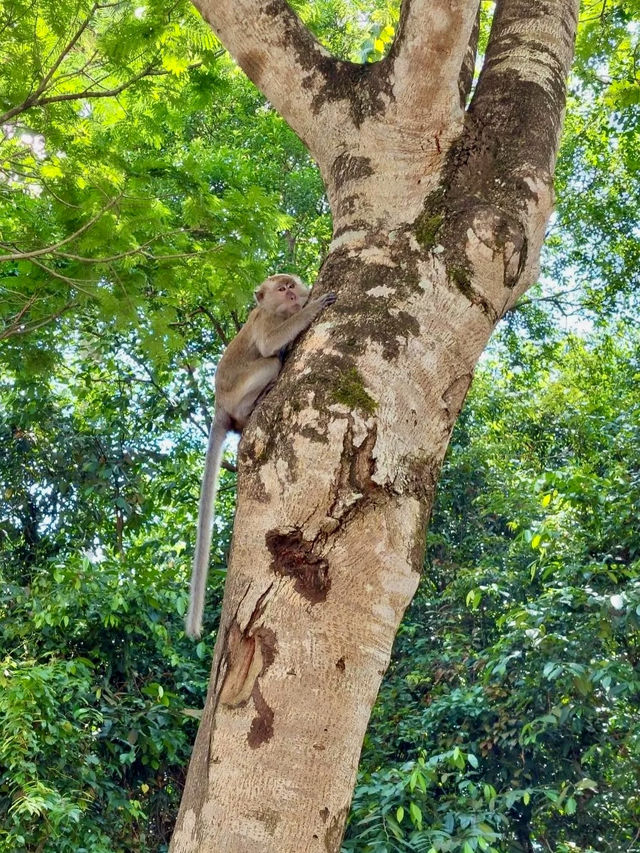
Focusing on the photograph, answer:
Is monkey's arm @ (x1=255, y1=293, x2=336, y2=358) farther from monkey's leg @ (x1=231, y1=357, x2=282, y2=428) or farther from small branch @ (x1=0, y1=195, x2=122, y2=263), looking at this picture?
small branch @ (x1=0, y1=195, x2=122, y2=263)

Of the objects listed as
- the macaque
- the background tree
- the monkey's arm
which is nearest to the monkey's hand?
the monkey's arm

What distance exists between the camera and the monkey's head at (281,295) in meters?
4.34

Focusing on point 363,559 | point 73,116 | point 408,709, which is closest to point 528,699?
point 408,709

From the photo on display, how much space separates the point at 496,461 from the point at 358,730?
7522 millimetres

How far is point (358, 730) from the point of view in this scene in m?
1.66

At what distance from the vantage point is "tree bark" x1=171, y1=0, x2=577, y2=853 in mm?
1604

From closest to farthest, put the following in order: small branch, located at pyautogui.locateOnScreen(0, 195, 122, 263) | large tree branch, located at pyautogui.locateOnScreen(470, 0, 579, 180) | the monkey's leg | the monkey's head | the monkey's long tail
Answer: large tree branch, located at pyautogui.locateOnScreen(470, 0, 579, 180) < the monkey's long tail < small branch, located at pyautogui.locateOnScreen(0, 195, 122, 263) < the monkey's leg < the monkey's head

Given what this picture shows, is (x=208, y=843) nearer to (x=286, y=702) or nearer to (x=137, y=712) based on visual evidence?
(x=286, y=702)

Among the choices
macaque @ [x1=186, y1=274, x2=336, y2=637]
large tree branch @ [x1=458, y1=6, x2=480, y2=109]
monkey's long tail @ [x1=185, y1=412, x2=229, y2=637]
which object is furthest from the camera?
macaque @ [x1=186, y1=274, x2=336, y2=637]

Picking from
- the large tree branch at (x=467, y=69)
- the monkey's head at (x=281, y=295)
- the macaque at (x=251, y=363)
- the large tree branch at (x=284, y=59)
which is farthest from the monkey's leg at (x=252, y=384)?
the large tree branch at (x=467, y=69)

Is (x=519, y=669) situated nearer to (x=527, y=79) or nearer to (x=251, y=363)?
(x=251, y=363)

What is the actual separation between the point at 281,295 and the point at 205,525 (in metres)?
1.23

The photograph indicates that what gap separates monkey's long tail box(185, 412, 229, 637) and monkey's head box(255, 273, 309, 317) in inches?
21.2

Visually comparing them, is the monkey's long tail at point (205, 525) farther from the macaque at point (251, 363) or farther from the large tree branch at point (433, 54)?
the large tree branch at point (433, 54)
